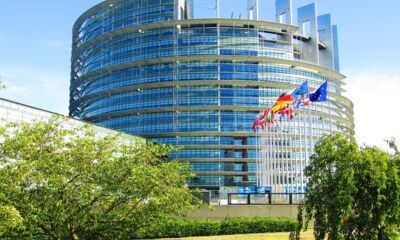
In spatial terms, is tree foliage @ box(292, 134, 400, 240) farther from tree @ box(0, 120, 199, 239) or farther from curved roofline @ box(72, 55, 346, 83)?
curved roofline @ box(72, 55, 346, 83)

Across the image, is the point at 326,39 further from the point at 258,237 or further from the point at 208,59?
the point at 258,237

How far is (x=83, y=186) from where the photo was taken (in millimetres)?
18375

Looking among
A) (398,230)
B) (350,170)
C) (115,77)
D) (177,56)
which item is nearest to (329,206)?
(350,170)

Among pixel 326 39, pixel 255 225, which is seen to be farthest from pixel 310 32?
pixel 255 225

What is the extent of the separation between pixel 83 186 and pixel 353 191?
11.6 m

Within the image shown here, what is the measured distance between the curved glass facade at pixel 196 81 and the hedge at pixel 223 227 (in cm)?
7389

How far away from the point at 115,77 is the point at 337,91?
63043 millimetres

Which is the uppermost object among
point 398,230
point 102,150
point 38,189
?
point 102,150

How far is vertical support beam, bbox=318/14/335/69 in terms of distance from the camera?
454 ft

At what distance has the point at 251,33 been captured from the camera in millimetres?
115125

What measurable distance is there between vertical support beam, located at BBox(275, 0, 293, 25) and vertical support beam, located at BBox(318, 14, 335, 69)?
18.9 metres

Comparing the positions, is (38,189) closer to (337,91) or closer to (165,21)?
(165,21)

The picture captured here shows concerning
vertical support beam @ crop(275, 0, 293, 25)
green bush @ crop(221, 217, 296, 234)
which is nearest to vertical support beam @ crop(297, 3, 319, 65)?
vertical support beam @ crop(275, 0, 293, 25)

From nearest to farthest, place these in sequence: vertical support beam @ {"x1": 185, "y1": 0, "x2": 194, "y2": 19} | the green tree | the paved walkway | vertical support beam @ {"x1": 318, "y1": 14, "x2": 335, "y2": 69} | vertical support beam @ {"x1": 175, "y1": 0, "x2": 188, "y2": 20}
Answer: the green tree, the paved walkway, vertical support beam @ {"x1": 175, "y1": 0, "x2": 188, "y2": 20}, vertical support beam @ {"x1": 185, "y1": 0, "x2": 194, "y2": 19}, vertical support beam @ {"x1": 318, "y1": 14, "x2": 335, "y2": 69}
